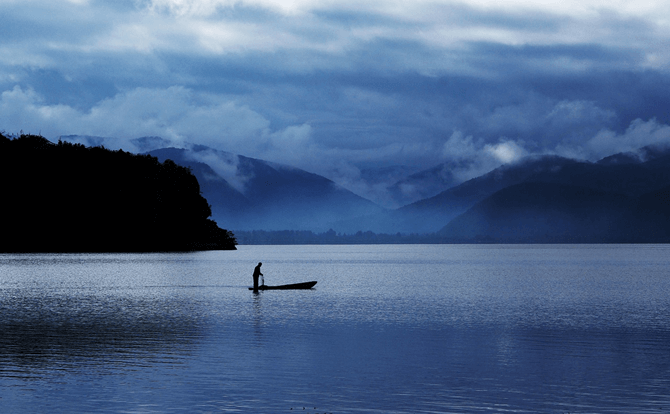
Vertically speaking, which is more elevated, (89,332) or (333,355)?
(89,332)

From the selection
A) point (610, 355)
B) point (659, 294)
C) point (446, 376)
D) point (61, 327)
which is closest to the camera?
point (446, 376)

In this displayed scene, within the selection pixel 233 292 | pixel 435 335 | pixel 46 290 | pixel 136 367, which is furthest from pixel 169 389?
pixel 46 290

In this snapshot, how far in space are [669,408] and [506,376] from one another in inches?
325

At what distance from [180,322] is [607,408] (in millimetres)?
37055

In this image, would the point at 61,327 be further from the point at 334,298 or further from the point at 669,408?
the point at 669,408

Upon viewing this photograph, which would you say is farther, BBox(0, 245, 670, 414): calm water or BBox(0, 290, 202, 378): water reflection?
BBox(0, 290, 202, 378): water reflection

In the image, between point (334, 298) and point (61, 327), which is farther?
point (334, 298)

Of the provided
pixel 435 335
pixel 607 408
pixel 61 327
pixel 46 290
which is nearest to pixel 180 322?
pixel 61 327

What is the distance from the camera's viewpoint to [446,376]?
36.3 meters

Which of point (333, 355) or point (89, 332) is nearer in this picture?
point (333, 355)

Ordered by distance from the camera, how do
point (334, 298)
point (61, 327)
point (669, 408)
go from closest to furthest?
1. point (669, 408)
2. point (61, 327)
3. point (334, 298)

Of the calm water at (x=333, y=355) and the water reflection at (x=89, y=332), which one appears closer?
the calm water at (x=333, y=355)

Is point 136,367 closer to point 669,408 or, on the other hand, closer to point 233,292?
point 669,408

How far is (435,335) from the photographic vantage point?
5203 cm
